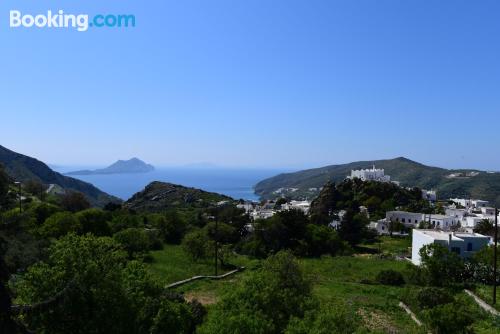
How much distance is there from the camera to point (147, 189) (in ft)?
418

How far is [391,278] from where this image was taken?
32.5 metres

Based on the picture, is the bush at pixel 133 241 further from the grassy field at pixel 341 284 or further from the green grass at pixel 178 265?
the grassy field at pixel 341 284

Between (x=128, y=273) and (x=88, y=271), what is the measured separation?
2.63 meters

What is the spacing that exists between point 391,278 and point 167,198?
88.3 metres

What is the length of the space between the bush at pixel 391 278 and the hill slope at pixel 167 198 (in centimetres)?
6803

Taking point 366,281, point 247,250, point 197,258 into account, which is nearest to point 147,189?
point 247,250

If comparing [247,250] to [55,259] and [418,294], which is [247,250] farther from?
[55,259]

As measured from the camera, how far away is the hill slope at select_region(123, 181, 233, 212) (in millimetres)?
101375

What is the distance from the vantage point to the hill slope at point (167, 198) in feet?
333

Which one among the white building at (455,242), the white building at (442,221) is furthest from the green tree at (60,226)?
the white building at (442,221)

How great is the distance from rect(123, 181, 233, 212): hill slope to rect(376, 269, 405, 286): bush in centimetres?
6803

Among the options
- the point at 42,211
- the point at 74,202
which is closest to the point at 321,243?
the point at 42,211

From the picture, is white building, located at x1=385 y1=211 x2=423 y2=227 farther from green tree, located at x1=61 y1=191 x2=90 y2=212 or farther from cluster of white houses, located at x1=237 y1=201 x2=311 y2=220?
green tree, located at x1=61 y1=191 x2=90 y2=212

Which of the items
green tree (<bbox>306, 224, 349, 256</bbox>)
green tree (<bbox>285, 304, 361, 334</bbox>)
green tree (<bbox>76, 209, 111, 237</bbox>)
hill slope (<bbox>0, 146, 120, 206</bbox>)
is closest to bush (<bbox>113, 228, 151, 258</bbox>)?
green tree (<bbox>76, 209, 111, 237</bbox>)
